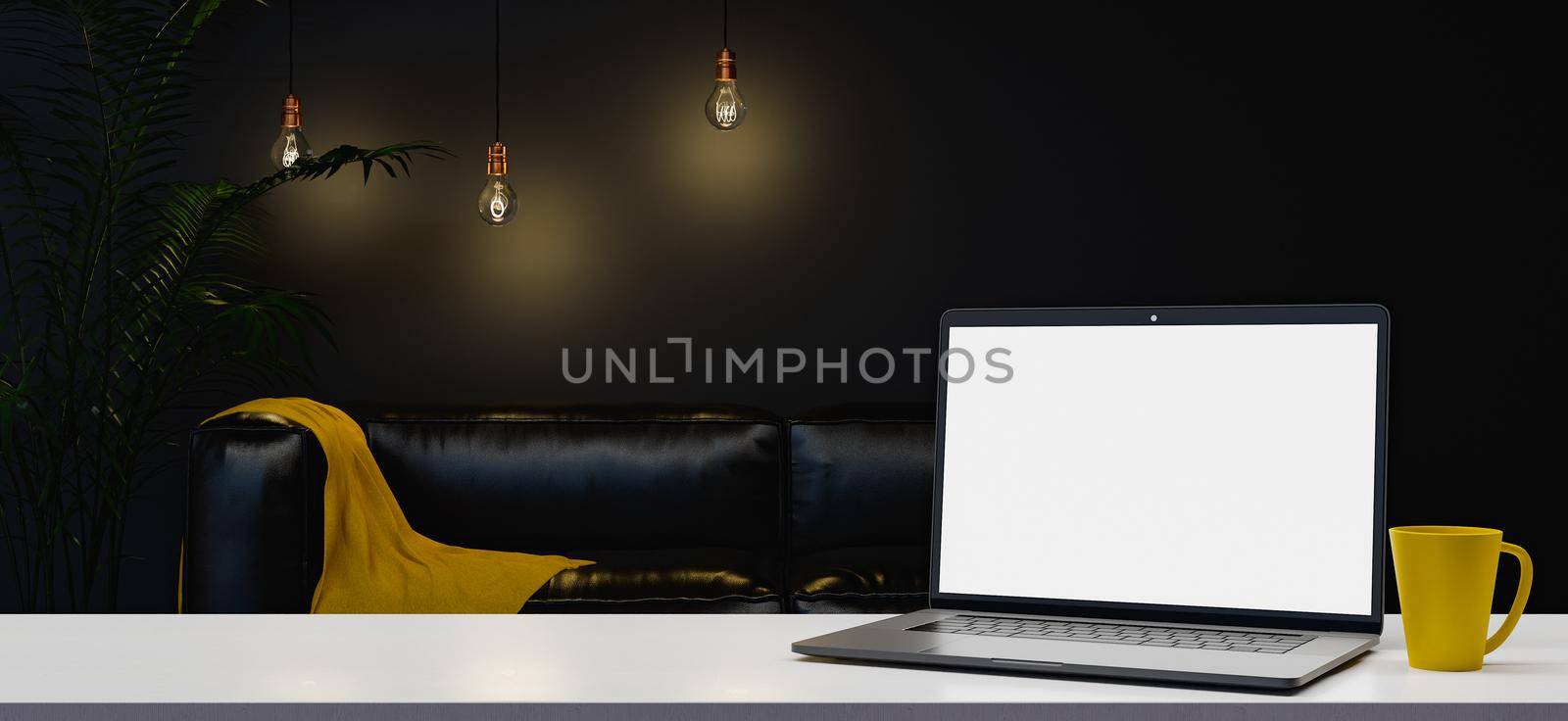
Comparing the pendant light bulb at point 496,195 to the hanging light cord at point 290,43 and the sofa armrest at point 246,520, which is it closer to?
the hanging light cord at point 290,43

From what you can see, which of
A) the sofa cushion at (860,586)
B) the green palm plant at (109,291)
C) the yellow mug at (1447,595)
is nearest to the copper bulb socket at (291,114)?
the green palm plant at (109,291)

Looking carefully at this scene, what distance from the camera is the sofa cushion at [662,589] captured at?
2.74 meters

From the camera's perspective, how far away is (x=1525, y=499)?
165 inches

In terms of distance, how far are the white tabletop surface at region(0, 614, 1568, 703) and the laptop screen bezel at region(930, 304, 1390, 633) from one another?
6 centimetres

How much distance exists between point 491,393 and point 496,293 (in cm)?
30

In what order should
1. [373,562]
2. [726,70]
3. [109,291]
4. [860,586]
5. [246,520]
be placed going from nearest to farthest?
[246,520], [860,586], [373,562], [109,291], [726,70]

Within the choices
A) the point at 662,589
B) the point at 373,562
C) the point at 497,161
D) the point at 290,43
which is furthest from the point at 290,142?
the point at 662,589

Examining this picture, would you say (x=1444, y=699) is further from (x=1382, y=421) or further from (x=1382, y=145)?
(x=1382, y=145)

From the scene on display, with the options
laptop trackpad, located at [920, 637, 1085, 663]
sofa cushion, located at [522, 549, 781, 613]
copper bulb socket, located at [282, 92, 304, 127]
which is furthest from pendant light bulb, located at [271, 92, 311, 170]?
laptop trackpad, located at [920, 637, 1085, 663]

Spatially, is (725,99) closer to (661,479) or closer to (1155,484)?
(661,479)

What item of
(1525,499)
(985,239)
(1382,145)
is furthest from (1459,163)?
(985,239)

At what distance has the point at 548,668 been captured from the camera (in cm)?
80

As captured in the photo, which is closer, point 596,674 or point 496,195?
point 596,674

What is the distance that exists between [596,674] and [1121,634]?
1.13 feet
